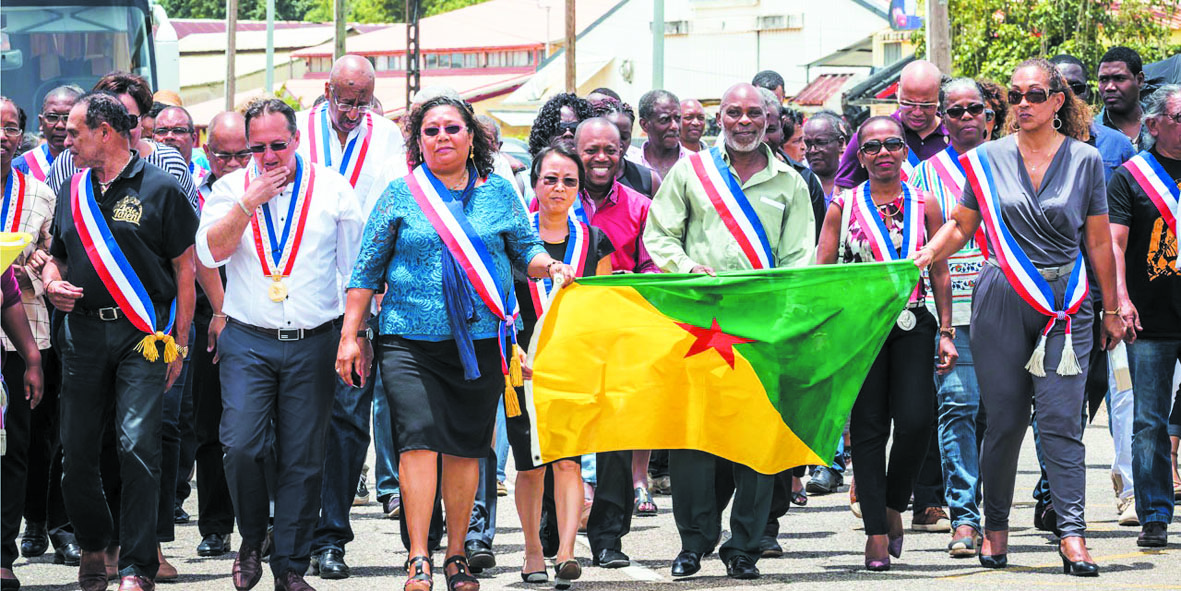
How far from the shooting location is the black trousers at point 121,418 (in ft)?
27.2

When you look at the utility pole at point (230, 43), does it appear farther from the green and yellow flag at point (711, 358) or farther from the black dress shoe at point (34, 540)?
the green and yellow flag at point (711, 358)

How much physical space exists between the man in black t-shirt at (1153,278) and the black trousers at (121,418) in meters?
4.63

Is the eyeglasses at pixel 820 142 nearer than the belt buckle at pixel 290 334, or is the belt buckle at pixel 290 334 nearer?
the belt buckle at pixel 290 334

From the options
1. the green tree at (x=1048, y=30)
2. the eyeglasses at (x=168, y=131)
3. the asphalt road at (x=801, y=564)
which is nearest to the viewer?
the asphalt road at (x=801, y=564)

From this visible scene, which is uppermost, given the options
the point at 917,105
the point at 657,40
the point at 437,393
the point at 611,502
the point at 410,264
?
the point at 657,40

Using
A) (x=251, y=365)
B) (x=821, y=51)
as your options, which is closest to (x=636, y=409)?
(x=251, y=365)

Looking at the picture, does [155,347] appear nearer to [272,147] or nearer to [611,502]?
[272,147]

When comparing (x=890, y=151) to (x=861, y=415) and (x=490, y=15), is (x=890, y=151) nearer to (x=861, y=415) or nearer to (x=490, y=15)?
(x=861, y=415)

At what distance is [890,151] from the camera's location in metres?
9.09

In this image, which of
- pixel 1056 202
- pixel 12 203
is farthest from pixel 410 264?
pixel 1056 202

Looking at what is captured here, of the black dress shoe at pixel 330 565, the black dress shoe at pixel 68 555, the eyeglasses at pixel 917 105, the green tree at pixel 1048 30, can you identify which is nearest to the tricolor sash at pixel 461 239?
the black dress shoe at pixel 330 565

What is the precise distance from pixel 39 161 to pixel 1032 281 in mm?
5319

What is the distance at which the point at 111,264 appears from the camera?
8.30 metres

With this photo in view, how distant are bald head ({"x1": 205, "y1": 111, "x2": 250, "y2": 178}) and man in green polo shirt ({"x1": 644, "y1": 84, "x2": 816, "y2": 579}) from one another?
2413 millimetres
